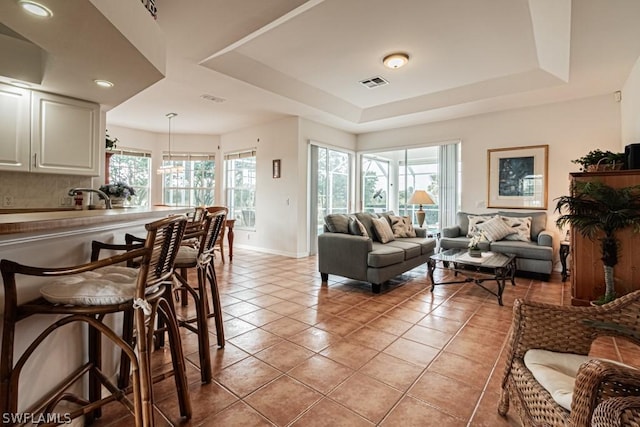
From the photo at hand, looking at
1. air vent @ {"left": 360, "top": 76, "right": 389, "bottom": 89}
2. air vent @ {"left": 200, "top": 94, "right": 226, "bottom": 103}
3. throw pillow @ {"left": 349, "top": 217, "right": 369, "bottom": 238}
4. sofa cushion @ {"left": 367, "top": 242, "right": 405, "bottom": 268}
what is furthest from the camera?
air vent @ {"left": 200, "top": 94, "right": 226, "bottom": 103}

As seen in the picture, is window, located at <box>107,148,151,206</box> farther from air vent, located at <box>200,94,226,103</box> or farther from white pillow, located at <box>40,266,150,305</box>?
white pillow, located at <box>40,266,150,305</box>

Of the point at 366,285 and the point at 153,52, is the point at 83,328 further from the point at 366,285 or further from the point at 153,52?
the point at 366,285

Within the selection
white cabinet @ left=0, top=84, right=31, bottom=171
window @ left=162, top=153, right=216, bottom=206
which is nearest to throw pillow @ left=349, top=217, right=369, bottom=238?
white cabinet @ left=0, top=84, right=31, bottom=171

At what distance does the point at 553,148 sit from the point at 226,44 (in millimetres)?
5012

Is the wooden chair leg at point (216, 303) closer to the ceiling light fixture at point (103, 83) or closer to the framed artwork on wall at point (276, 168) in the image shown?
the ceiling light fixture at point (103, 83)

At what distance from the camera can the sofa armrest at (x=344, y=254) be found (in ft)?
12.3

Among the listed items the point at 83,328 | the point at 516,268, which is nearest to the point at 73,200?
the point at 83,328

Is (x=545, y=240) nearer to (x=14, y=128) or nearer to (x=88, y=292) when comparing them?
(x=88, y=292)

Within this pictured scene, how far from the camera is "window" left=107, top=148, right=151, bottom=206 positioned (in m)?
6.86

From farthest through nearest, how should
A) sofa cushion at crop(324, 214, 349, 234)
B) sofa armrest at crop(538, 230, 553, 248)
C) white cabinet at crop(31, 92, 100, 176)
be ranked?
sofa armrest at crop(538, 230, 553, 248)
sofa cushion at crop(324, 214, 349, 234)
white cabinet at crop(31, 92, 100, 176)

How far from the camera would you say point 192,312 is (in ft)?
9.90

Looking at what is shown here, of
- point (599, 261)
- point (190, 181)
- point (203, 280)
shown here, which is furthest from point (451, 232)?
point (190, 181)

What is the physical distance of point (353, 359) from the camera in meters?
2.16

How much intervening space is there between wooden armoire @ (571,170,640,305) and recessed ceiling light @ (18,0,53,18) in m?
4.48
